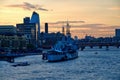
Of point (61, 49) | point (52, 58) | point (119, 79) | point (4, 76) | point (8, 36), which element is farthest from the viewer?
point (8, 36)

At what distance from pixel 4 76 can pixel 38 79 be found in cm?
615

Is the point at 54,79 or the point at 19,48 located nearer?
the point at 54,79

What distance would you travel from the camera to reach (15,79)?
55.4 meters

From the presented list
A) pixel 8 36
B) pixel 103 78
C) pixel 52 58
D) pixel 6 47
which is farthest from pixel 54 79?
pixel 8 36

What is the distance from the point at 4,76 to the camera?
194 ft

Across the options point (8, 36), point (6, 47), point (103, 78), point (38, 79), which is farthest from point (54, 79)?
point (8, 36)

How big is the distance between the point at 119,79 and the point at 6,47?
111 m

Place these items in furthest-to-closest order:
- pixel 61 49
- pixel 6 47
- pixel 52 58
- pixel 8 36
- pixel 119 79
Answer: pixel 8 36
pixel 6 47
pixel 61 49
pixel 52 58
pixel 119 79

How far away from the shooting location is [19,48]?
16888 centimetres

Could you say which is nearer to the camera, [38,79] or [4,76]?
[38,79]

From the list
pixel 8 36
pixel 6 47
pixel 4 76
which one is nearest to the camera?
pixel 4 76

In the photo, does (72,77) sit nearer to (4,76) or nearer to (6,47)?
(4,76)

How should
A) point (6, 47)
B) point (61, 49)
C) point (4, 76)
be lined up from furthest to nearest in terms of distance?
point (6, 47), point (61, 49), point (4, 76)

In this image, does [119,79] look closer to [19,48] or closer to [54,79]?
[54,79]
